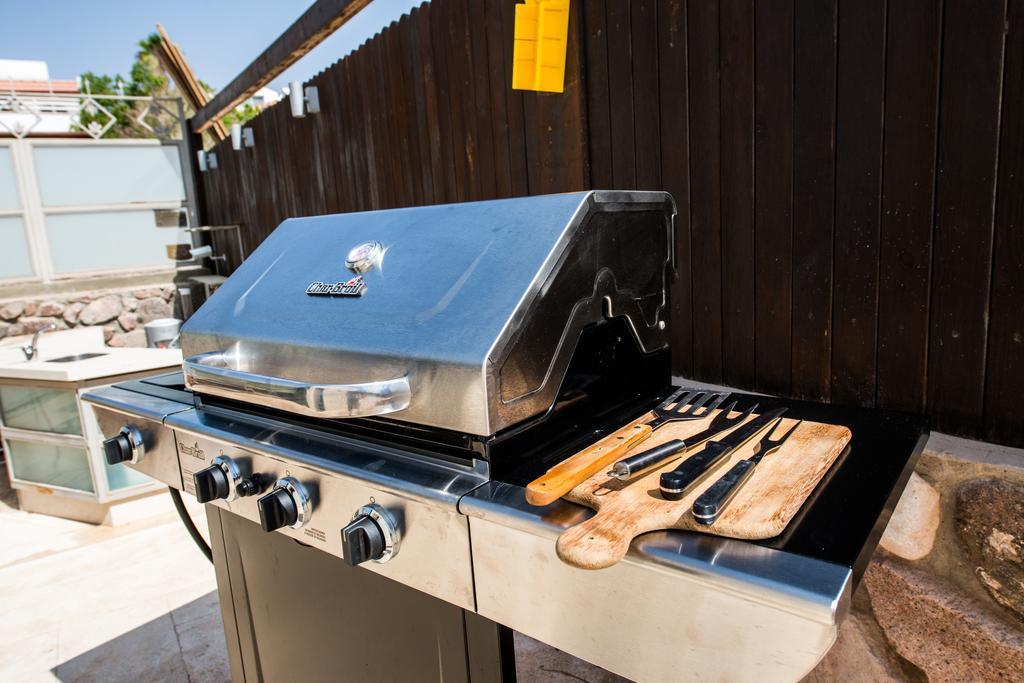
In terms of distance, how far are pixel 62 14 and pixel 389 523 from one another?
1465 inches

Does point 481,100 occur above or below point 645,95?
above

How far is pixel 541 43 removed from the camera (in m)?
1.96

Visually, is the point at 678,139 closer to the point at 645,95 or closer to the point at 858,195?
the point at 645,95

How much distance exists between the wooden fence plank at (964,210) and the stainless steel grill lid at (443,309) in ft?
1.72

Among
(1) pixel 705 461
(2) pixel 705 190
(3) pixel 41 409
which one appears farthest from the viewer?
(3) pixel 41 409

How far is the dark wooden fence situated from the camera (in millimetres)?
1210

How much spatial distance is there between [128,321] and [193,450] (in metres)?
6.06

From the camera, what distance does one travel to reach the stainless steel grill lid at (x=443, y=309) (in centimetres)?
95

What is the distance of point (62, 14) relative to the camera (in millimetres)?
28828

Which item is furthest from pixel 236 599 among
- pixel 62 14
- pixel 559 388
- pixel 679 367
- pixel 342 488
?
pixel 62 14

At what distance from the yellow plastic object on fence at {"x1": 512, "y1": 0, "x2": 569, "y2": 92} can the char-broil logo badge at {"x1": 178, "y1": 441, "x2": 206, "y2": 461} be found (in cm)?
140

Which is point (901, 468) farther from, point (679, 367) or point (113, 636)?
point (113, 636)

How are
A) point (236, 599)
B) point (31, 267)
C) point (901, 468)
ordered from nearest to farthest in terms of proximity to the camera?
point (901, 468) < point (236, 599) < point (31, 267)

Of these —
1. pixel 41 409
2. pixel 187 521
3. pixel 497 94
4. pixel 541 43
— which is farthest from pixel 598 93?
pixel 41 409
